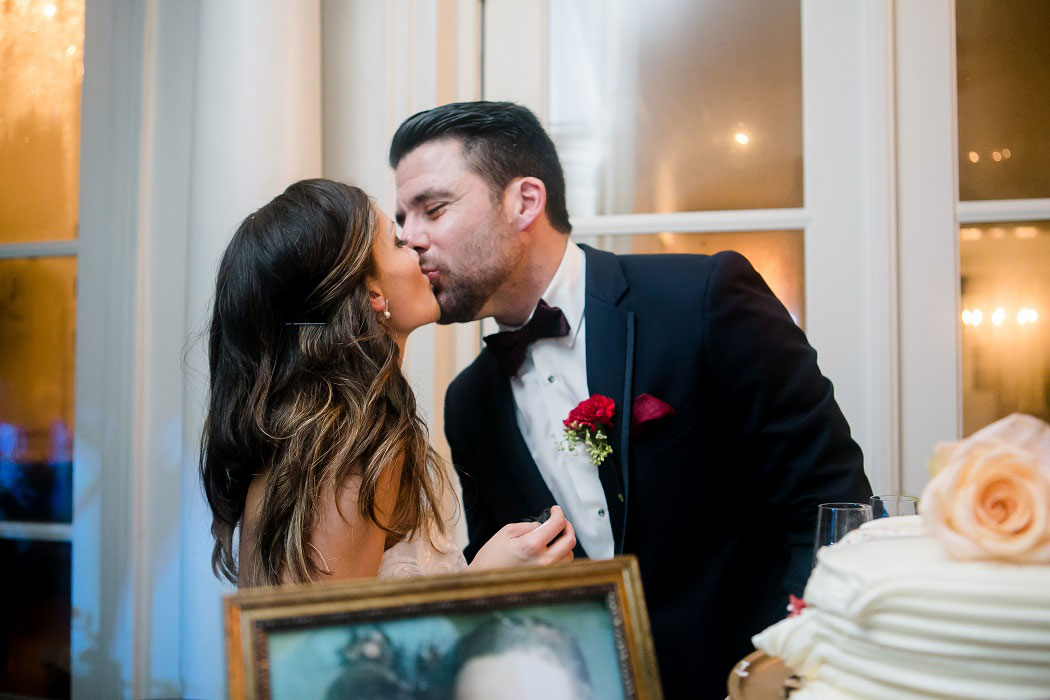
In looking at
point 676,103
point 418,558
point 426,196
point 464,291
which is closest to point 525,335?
point 464,291

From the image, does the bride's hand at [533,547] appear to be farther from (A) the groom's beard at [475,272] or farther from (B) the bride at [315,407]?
(A) the groom's beard at [475,272]

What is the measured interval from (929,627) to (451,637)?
30 centimetres

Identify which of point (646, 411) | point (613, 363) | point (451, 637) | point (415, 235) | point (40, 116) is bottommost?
point (451, 637)

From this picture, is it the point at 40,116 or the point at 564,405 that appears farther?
the point at 40,116

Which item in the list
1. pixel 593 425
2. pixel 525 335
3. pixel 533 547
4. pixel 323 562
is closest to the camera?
pixel 533 547

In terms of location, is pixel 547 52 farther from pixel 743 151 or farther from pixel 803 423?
pixel 803 423

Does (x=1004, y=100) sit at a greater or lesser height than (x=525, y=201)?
greater

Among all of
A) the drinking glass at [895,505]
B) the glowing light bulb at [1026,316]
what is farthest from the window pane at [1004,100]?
the drinking glass at [895,505]

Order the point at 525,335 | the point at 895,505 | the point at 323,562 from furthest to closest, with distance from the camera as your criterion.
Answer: the point at 525,335, the point at 323,562, the point at 895,505

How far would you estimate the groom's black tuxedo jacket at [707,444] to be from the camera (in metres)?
2.00

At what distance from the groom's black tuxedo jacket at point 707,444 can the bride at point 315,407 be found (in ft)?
1.63

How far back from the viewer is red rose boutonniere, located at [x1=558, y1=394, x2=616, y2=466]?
6.69 feet

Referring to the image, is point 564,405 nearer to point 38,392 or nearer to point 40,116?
point 38,392

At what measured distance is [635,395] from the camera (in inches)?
82.5
